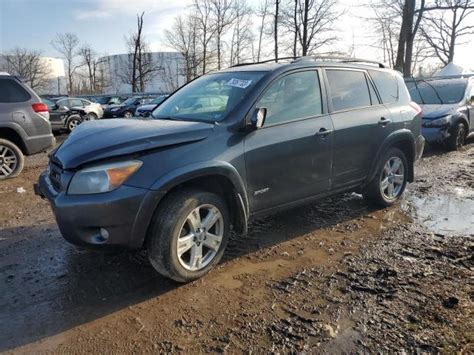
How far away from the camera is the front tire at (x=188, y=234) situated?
328 cm

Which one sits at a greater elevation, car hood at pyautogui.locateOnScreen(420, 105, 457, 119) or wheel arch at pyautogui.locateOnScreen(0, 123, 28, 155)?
car hood at pyautogui.locateOnScreen(420, 105, 457, 119)

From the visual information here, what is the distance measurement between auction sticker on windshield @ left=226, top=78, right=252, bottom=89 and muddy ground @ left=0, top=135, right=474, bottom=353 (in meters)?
1.61

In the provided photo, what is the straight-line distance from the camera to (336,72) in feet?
15.4

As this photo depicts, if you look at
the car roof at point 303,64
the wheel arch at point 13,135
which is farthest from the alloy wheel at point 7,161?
the car roof at point 303,64

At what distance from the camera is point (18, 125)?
7.57 m

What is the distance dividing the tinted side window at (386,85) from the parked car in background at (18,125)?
19.4 feet

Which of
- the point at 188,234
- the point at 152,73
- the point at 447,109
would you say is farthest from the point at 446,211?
the point at 152,73

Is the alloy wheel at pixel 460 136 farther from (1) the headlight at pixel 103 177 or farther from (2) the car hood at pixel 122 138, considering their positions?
(1) the headlight at pixel 103 177

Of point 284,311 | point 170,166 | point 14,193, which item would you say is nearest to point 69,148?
point 170,166

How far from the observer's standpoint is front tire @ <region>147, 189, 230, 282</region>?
3277mm

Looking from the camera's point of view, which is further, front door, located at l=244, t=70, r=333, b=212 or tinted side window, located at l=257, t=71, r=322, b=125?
tinted side window, located at l=257, t=71, r=322, b=125

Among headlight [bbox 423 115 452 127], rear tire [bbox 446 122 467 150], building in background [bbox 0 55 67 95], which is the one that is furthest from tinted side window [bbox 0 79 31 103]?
building in background [bbox 0 55 67 95]

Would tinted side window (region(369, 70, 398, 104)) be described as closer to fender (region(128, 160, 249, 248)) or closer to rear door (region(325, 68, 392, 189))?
rear door (region(325, 68, 392, 189))

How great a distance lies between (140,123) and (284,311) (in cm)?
207
